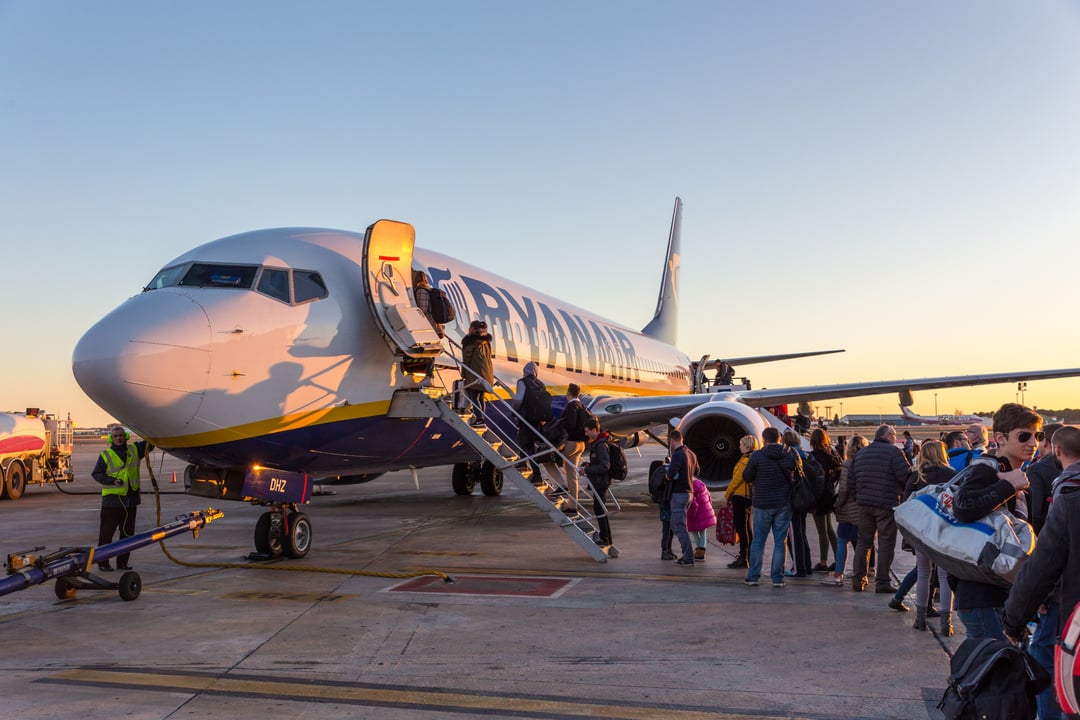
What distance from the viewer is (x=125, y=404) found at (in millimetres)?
7754

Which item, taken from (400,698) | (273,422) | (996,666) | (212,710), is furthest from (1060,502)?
(273,422)

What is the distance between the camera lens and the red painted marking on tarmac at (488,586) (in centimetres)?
791

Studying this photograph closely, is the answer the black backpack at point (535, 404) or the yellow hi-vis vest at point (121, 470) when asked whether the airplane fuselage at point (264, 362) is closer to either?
the black backpack at point (535, 404)

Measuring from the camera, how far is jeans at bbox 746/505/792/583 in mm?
8375

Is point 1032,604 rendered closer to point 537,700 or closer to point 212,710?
point 537,700

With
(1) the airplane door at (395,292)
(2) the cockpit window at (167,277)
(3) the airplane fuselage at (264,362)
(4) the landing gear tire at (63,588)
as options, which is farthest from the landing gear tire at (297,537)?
(2) the cockpit window at (167,277)

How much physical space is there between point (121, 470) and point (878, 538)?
7995mm

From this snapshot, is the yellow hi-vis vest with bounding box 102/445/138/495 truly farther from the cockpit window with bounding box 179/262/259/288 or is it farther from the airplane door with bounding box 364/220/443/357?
the airplane door with bounding box 364/220/443/357

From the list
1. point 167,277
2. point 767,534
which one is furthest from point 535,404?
point 167,277

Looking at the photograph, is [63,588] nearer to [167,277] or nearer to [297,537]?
[297,537]

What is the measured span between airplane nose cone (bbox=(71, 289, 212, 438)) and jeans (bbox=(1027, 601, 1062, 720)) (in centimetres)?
693

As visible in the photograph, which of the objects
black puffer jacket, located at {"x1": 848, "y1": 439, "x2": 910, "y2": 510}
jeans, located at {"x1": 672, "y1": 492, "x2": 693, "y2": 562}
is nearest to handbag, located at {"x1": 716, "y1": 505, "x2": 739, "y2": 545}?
jeans, located at {"x1": 672, "y1": 492, "x2": 693, "y2": 562}

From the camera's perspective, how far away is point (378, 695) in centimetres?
484

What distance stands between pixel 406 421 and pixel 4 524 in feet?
27.0
